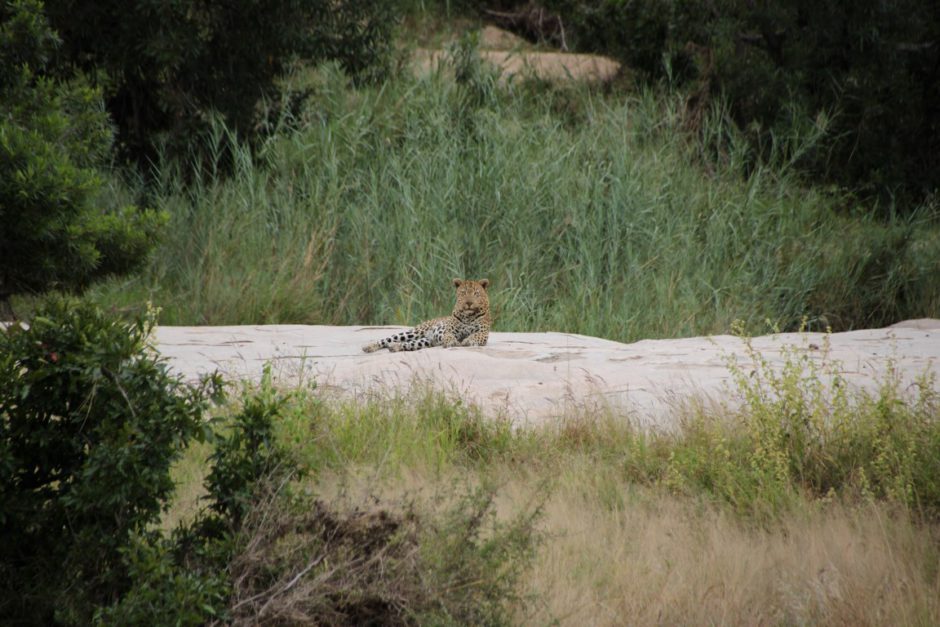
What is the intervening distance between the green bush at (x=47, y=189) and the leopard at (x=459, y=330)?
2062mm

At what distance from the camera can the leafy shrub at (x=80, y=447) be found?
3.04m

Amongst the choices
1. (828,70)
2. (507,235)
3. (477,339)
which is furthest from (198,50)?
(828,70)

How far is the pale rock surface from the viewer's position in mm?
5977

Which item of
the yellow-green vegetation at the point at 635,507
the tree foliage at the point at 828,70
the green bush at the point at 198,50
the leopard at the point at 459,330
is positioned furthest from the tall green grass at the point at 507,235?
the yellow-green vegetation at the point at 635,507

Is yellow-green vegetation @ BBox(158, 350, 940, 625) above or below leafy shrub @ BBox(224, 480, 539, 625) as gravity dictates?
below

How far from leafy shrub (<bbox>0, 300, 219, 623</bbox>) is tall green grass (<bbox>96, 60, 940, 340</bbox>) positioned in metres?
6.32

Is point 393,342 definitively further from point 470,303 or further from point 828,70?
point 828,70

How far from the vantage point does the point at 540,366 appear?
6664mm

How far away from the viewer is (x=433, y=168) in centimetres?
1116

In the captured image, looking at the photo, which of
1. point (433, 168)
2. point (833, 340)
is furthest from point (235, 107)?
point (833, 340)

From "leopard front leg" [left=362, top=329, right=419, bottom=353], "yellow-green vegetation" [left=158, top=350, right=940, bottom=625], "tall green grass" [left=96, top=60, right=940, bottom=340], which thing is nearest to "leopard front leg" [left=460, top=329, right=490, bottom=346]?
"leopard front leg" [left=362, top=329, right=419, bottom=353]

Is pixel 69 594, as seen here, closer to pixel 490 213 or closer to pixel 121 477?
pixel 121 477

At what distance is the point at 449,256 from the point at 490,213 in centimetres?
84

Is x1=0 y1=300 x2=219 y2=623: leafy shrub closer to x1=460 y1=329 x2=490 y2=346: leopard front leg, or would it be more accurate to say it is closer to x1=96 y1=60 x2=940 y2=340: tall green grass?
x1=460 y1=329 x2=490 y2=346: leopard front leg
